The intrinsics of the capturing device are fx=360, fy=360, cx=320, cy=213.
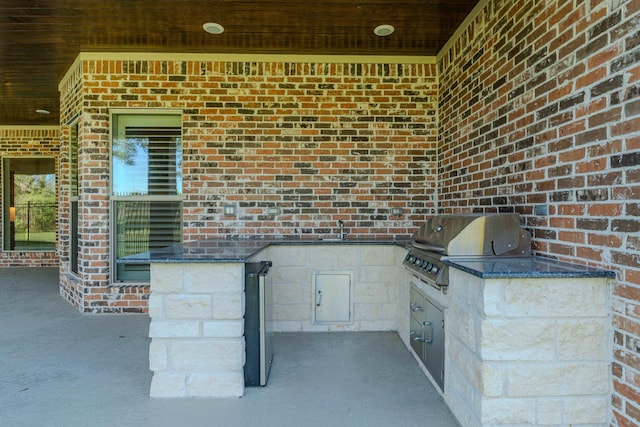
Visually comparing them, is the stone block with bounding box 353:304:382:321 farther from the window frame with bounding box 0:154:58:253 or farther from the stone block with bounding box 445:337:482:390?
the window frame with bounding box 0:154:58:253

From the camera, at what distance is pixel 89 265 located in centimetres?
420

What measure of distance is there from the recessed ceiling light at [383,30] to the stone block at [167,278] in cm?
288

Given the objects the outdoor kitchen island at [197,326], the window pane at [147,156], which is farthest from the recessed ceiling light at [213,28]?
the outdoor kitchen island at [197,326]

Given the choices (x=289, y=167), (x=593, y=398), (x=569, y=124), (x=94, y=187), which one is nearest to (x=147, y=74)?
(x=94, y=187)

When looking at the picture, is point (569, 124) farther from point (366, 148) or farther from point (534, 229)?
point (366, 148)

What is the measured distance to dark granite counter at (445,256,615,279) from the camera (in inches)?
68.7

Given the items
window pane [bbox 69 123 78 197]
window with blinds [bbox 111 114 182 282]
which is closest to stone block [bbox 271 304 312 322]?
window with blinds [bbox 111 114 182 282]

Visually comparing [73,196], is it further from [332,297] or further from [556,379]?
[556,379]

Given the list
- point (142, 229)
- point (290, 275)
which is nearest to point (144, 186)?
point (142, 229)

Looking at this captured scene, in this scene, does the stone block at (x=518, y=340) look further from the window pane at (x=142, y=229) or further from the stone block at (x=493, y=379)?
the window pane at (x=142, y=229)

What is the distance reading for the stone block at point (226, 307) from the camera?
7.72 feet

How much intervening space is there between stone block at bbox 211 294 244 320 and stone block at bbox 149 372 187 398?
1.57 ft

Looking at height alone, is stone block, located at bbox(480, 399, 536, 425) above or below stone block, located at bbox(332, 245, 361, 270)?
below

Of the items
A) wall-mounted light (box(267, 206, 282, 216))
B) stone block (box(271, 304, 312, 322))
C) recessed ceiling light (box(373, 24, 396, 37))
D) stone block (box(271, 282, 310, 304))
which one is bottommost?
stone block (box(271, 304, 312, 322))
